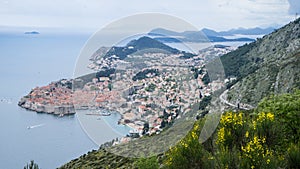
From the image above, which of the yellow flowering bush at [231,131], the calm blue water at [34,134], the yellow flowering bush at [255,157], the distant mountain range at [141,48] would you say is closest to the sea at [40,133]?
the calm blue water at [34,134]

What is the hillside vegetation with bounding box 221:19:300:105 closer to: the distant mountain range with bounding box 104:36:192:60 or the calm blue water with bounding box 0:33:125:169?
the calm blue water with bounding box 0:33:125:169

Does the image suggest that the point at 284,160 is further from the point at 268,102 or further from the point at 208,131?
the point at 268,102

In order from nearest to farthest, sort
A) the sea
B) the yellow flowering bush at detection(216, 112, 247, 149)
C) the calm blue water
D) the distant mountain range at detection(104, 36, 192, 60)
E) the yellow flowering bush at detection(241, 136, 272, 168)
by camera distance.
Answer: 1. the yellow flowering bush at detection(241, 136, 272, 168)
2. the yellow flowering bush at detection(216, 112, 247, 149)
3. the distant mountain range at detection(104, 36, 192, 60)
4. the sea
5. the calm blue water

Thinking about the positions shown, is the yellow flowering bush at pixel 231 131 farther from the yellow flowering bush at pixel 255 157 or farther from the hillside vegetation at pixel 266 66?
the hillside vegetation at pixel 266 66

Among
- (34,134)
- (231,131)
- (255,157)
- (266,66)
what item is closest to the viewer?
(255,157)

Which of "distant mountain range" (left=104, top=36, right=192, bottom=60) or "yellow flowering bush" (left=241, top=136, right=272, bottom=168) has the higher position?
"distant mountain range" (left=104, top=36, right=192, bottom=60)

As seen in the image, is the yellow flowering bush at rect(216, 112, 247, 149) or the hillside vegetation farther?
the hillside vegetation

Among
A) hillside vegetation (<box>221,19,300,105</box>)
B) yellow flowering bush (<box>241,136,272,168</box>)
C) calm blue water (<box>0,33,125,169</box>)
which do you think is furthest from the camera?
calm blue water (<box>0,33,125,169</box>)

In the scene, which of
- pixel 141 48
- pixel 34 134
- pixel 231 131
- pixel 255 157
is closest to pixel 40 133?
pixel 34 134

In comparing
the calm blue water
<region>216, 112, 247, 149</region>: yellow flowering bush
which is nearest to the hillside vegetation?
the calm blue water

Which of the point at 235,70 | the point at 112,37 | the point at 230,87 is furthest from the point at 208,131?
the point at 235,70

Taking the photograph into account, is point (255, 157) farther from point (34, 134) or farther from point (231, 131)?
point (34, 134)
